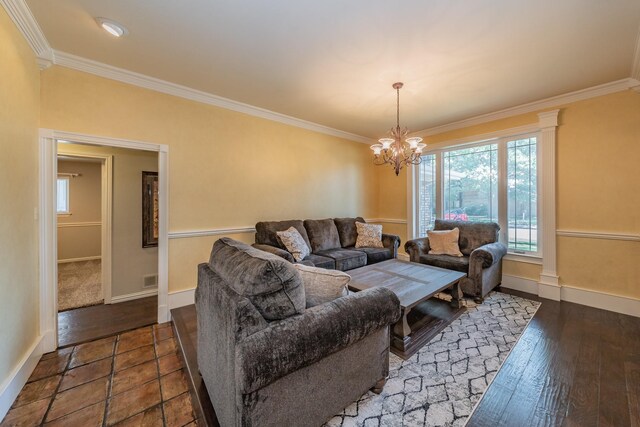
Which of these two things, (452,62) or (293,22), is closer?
(293,22)

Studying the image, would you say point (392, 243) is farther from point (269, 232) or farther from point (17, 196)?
point (17, 196)

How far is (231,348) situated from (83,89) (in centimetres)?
294

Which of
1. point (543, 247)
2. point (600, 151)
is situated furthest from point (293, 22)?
point (543, 247)

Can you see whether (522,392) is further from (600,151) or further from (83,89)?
(83,89)

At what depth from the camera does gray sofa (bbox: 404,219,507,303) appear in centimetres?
312

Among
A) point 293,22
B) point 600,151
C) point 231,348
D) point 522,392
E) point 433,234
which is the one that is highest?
point 293,22

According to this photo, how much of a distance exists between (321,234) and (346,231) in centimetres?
57

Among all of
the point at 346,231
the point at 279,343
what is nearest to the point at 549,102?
the point at 346,231

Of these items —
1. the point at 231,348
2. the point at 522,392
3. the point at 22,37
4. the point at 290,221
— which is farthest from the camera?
the point at 290,221

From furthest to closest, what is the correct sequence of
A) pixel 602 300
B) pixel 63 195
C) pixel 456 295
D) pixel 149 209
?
1. pixel 63 195
2. pixel 149 209
3. pixel 602 300
4. pixel 456 295

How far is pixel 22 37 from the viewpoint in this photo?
1910 millimetres

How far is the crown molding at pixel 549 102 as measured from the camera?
2883 millimetres

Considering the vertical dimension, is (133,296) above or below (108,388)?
above

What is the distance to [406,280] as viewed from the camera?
261cm
